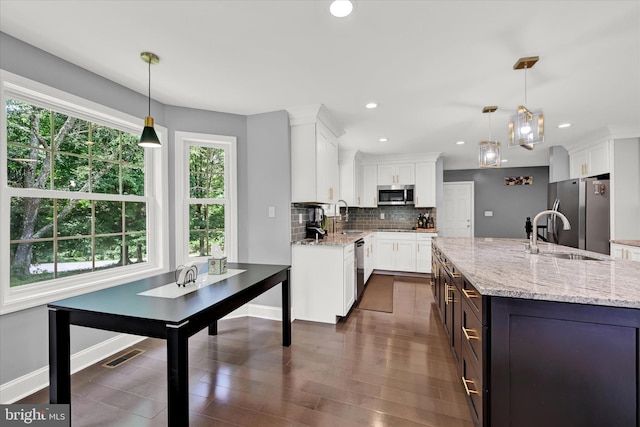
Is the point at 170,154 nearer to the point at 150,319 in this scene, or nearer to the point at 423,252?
the point at 150,319

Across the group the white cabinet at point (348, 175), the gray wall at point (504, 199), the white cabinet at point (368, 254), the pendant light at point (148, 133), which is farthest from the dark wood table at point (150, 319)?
the gray wall at point (504, 199)

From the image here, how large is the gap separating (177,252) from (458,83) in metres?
3.26

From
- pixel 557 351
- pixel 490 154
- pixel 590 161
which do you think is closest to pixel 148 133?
pixel 557 351

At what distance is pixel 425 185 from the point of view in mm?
5430

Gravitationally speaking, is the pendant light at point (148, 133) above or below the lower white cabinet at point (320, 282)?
above

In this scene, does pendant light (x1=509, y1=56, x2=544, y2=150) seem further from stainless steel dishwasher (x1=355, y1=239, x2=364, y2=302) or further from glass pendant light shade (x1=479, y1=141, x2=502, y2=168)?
stainless steel dishwasher (x1=355, y1=239, x2=364, y2=302)

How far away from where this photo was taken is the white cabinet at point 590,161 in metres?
3.95

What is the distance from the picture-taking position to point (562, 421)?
1.20 metres

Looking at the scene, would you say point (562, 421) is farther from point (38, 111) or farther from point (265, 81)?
point (38, 111)

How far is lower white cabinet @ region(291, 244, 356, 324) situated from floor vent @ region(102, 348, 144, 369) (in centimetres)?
152

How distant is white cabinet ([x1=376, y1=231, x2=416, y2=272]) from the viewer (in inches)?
208

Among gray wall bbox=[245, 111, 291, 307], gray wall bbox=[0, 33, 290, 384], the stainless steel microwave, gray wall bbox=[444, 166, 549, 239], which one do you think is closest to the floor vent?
gray wall bbox=[0, 33, 290, 384]

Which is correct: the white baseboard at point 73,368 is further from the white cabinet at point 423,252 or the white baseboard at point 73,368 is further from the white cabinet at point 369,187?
the white cabinet at point 369,187

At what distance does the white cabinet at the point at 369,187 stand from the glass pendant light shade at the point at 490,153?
2.91m
